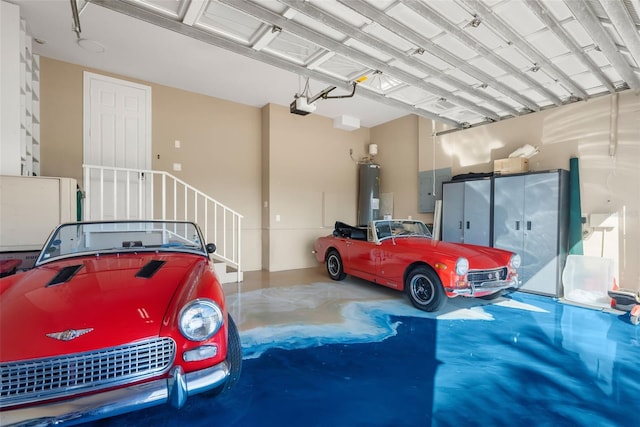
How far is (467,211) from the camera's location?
5.27m

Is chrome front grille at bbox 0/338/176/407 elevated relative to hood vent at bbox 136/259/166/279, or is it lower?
lower

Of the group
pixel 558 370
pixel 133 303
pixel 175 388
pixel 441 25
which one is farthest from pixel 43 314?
pixel 441 25

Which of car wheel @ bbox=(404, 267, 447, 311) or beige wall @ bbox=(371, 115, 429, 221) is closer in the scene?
car wheel @ bbox=(404, 267, 447, 311)

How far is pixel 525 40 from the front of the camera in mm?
2967

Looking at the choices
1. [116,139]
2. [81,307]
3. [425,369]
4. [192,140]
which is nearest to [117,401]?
[81,307]

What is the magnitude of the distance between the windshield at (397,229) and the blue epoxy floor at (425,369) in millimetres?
1090

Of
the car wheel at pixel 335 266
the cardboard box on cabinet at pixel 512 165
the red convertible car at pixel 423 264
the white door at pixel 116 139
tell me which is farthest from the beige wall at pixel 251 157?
the cardboard box on cabinet at pixel 512 165

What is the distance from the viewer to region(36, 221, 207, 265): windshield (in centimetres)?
220

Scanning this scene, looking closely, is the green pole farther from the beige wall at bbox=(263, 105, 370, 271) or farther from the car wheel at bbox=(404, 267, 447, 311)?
the beige wall at bbox=(263, 105, 370, 271)

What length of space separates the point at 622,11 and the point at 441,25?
1.37 m

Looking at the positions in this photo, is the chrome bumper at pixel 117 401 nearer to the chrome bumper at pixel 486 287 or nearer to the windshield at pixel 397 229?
the chrome bumper at pixel 486 287

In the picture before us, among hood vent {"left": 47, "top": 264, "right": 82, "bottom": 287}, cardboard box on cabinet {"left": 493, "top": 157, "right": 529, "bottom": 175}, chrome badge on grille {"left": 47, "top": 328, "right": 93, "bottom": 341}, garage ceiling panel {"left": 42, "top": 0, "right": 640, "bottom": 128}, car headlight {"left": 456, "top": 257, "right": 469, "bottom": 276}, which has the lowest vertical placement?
car headlight {"left": 456, "top": 257, "right": 469, "bottom": 276}

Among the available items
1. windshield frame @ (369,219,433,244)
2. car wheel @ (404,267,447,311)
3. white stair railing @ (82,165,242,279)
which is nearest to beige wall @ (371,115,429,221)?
windshield frame @ (369,219,433,244)

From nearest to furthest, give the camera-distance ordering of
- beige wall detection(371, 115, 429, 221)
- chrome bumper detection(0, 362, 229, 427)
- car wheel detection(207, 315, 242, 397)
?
chrome bumper detection(0, 362, 229, 427)
car wheel detection(207, 315, 242, 397)
beige wall detection(371, 115, 429, 221)
